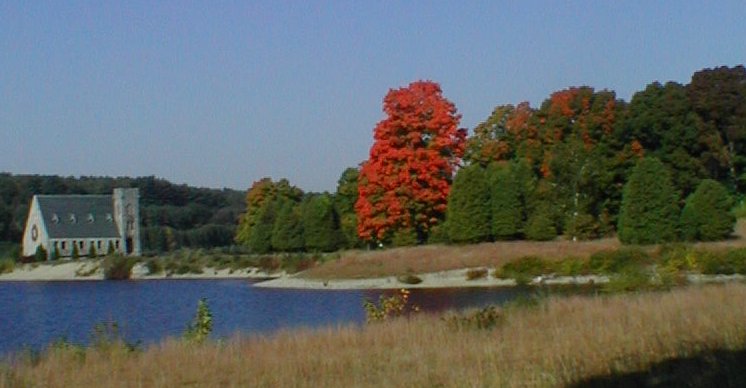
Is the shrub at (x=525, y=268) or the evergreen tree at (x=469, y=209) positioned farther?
the evergreen tree at (x=469, y=209)

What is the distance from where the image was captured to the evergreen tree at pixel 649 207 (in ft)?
154

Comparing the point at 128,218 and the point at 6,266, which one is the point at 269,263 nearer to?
the point at 6,266

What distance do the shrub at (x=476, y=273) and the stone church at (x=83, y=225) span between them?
47.6 m

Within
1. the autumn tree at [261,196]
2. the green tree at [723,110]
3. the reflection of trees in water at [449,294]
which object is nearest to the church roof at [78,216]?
the autumn tree at [261,196]

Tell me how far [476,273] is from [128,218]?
52.9 m

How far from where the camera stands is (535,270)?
43.9 m

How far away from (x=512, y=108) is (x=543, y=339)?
164ft

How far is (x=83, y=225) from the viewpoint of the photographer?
3580 inches

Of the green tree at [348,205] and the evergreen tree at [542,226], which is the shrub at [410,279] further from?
the green tree at [348,205]

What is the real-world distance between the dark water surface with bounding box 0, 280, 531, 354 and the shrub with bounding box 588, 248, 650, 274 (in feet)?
13.6

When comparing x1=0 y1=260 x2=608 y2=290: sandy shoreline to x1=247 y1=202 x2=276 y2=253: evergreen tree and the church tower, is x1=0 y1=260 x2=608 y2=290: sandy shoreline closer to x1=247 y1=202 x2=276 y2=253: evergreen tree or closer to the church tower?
x1=247 y1=202 x2=276 y2=253: evergreen tree

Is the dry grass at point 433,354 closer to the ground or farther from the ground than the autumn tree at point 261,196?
closer to the ground

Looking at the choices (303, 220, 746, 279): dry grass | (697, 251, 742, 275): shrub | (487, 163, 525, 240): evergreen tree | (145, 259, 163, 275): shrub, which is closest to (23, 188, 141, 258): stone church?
(145, 259, 163, 275): shrub

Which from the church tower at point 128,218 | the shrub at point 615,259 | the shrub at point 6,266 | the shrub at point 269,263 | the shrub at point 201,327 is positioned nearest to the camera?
the shrub at point 201,327
